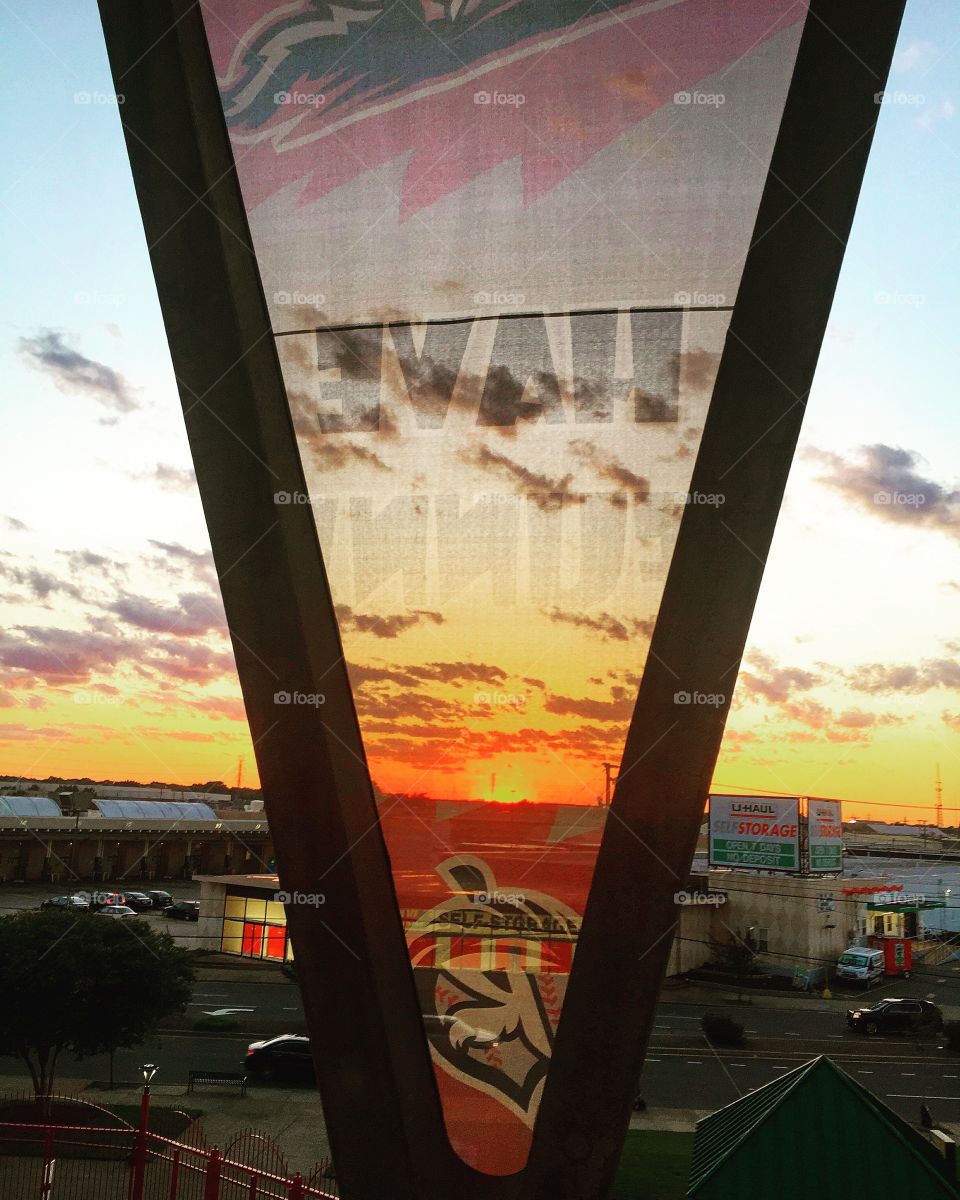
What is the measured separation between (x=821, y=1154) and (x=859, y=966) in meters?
27.8

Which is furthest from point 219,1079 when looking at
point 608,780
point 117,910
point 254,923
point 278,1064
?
point 117,910

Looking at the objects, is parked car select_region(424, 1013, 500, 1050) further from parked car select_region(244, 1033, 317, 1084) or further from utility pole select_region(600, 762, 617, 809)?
parked car select_region(244, 1033, 317, 1084)

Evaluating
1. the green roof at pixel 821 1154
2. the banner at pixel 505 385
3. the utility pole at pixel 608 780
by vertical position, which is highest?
the banner at pixel 505 385

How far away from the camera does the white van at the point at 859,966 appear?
2977cm

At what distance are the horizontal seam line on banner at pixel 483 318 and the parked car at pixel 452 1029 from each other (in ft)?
8.02

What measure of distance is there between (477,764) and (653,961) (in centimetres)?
83

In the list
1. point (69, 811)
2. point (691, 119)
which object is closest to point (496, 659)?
point (691, 119)

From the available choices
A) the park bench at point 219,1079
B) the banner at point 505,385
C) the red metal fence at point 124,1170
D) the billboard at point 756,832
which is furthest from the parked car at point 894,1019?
the banner at point 505,385

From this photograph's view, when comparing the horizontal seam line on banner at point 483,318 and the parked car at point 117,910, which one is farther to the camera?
the parked car at point 117,910

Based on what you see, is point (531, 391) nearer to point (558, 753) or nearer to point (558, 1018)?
point (558, 753)

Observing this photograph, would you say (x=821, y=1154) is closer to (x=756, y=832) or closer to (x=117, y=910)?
(x=756, y=832)

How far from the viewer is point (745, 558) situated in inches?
116

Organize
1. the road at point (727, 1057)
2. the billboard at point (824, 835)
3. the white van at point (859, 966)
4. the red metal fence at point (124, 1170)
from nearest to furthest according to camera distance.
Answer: the red metal fence at point (124, 1170) < the road at point (727, 1057) < the white van at point (859, 966) < the billboard at point (824, 835)

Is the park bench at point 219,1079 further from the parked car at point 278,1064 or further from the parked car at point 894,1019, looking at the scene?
the parked car at point 894,1019
